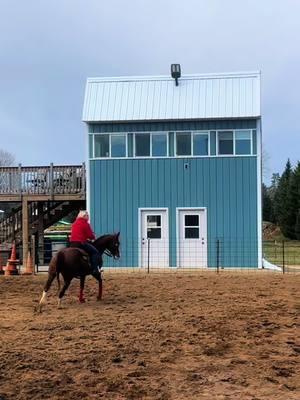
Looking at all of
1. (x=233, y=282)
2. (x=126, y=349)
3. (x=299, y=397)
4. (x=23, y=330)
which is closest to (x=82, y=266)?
(x=23, y=330)

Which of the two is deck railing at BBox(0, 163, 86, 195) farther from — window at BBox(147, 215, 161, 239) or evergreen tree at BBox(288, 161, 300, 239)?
evergreen tree at BBox(288, 161, 300, 239)

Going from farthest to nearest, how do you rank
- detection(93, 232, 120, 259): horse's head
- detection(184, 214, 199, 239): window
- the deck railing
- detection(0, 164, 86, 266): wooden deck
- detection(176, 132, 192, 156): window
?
the deck railing
detection(0, 164, 86, 266): wooden deck
detection(176, 132, 192, 156): window
detection(184, 214, 199, 239): window
detection(93, 232, 120, 259): horse's head

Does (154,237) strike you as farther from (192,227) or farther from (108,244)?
(108,244)

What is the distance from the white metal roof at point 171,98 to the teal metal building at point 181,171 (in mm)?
A: 41

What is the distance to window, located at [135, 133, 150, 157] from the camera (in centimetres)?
2516

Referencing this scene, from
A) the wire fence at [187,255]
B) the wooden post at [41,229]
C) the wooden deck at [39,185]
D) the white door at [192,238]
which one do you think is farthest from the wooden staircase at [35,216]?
the white door at [192,238]

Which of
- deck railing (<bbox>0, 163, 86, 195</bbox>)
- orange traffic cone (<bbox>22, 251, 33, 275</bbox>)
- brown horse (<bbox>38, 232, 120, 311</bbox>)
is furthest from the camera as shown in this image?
deck railing (<bbox>0, 163, 86, 195</bbox>)

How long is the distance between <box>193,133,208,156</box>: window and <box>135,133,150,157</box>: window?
1919 millimetres

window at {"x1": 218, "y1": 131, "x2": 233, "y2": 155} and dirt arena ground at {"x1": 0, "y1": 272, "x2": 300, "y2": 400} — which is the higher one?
window at {"x1": 218, "y1": 131, "x2": 233, "y2": 155}

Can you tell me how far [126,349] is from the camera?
806cm

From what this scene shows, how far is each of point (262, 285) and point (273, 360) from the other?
8853 millimetres

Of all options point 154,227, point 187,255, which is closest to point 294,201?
point 187,255

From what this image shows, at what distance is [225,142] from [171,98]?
2875 millimetres

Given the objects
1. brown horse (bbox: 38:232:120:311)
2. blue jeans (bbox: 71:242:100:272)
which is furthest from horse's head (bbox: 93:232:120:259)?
brown horse (bbox: 38:232:120:311)
